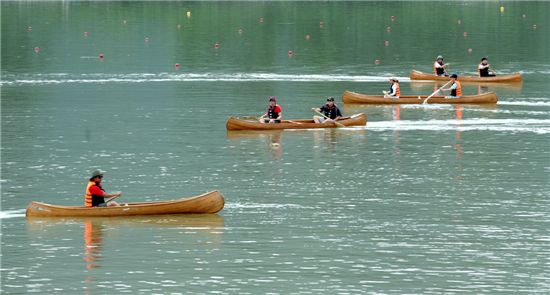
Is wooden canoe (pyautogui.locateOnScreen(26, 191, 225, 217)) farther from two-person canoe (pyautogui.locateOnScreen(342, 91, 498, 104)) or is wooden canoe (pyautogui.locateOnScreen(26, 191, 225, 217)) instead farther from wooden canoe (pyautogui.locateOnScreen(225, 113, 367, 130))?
two-person canoe (pyautogui.locateOnScreen(342, 91, 498, 104))

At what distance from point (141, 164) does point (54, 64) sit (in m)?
55.4

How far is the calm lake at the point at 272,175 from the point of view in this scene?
129ft

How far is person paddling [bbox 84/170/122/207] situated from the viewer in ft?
148

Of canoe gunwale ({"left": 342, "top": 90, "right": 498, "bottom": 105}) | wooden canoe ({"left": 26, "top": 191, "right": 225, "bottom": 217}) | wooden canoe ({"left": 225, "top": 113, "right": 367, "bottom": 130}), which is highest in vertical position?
canoe gunwale ({"left": 342, "top": 90, "right": 498, "bottom": 105})

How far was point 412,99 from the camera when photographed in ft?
265

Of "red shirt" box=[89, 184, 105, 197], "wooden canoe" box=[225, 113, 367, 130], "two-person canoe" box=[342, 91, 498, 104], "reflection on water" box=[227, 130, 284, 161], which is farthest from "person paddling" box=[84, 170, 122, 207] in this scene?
"two-person canoe" box=[342, 91, 498, 104]

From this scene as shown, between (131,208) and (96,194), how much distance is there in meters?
1.22

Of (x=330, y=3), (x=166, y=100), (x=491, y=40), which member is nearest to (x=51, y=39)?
(x=491, y=40)

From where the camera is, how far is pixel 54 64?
111938 mm

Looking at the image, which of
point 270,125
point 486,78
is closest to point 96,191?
point 270,125

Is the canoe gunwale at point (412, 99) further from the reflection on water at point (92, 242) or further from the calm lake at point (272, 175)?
the reflection on water at point (92, 242)

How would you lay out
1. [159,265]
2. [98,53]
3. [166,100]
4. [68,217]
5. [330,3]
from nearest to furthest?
[159,265], [68,217], [166,100], [98,53], [330,3]

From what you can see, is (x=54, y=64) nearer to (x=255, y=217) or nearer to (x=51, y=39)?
(x=51, y=39)

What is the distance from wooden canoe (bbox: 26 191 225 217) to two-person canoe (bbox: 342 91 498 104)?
116 feet
